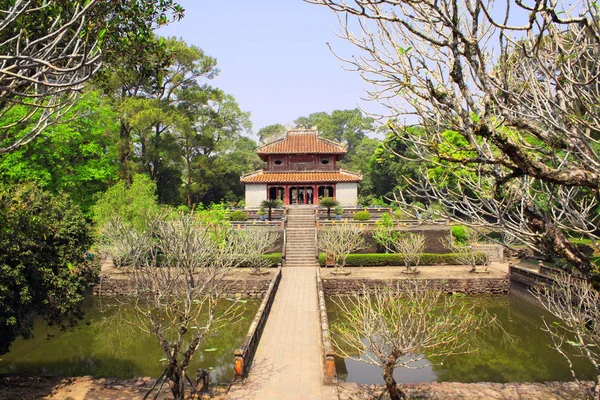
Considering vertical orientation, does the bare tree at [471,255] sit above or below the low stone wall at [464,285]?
above

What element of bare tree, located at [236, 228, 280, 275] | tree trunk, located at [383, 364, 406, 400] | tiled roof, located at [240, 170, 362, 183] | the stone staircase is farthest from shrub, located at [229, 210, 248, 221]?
tree trunk, located at [383, 364, 406, 400]

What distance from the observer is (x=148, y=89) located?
1212 inches

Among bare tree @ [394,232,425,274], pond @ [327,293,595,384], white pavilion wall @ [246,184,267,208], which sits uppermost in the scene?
white pavilion wall @ [246,184,267,208]

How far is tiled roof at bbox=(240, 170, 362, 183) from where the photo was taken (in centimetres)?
3319

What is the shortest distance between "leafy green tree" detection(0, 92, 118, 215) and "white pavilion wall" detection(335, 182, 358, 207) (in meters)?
16.5

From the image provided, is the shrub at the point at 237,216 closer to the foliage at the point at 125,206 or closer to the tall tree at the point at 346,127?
the foliage at the point at 125,206

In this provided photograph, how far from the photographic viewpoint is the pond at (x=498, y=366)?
1056 cm

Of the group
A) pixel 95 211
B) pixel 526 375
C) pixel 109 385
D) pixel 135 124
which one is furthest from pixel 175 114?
pixel 526 375

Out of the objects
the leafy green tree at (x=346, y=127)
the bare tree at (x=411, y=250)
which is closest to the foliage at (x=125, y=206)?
the bare tree at (x=411, y=250)

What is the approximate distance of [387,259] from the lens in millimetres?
22438

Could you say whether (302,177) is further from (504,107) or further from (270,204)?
(504,107)

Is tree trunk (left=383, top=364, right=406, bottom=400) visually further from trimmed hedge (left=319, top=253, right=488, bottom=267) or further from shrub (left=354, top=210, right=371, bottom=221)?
shrub (left=354, top=210, right=371, bottom=221)

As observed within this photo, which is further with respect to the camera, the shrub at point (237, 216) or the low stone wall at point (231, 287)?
the shrub at point (237, 216)

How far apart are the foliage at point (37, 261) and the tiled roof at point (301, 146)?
2427 centimetres
